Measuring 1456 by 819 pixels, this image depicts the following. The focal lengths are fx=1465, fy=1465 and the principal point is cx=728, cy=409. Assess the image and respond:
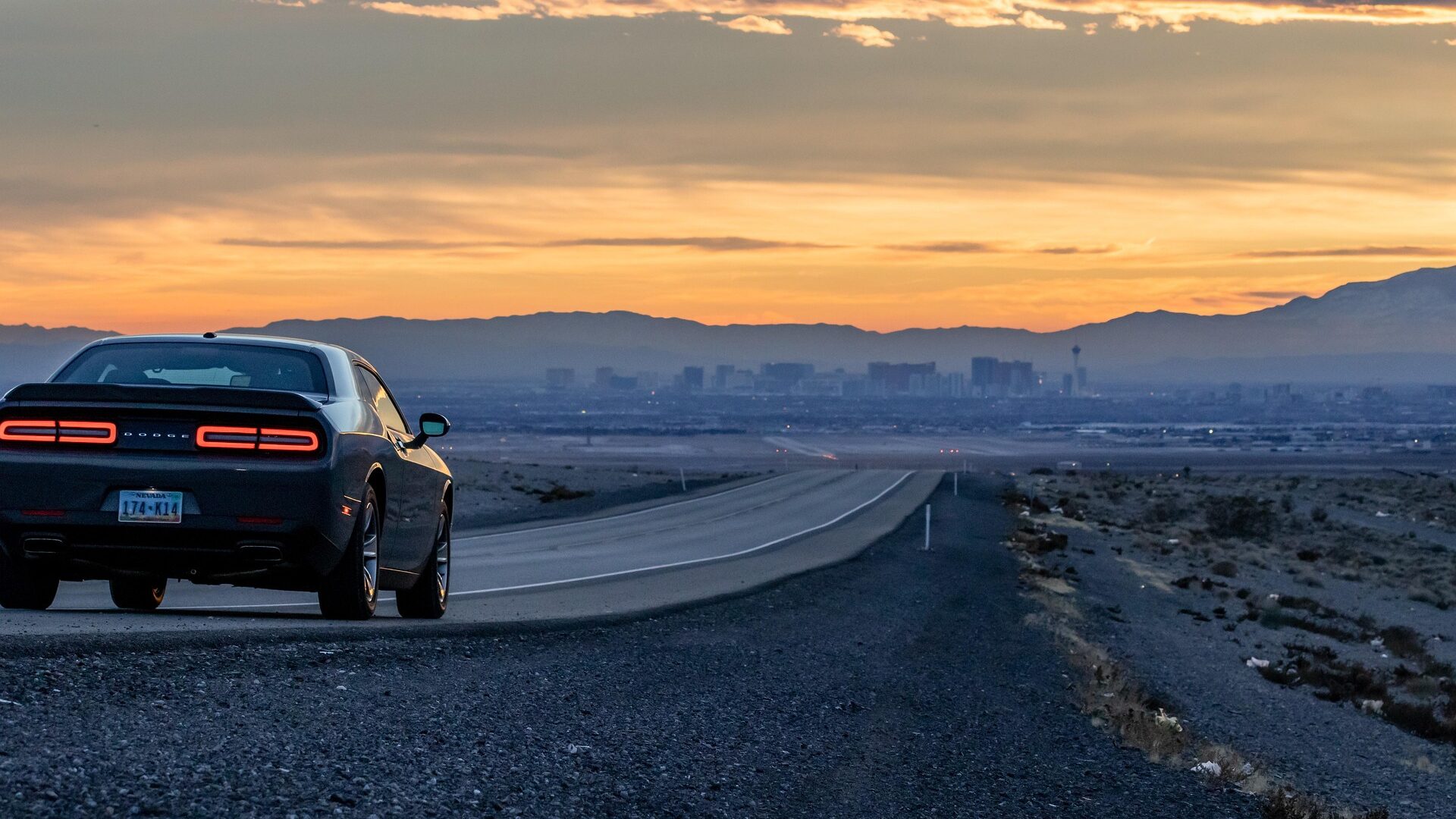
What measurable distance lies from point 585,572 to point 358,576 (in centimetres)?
977

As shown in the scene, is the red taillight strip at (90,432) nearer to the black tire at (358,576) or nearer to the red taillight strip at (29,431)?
the red taillight strip at (29,431)

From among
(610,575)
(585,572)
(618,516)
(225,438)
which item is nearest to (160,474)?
(225,438)

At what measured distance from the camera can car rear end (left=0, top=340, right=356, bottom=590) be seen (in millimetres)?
8820

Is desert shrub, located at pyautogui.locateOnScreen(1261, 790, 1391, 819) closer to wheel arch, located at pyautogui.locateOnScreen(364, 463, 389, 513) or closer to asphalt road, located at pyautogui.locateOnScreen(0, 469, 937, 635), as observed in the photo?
asphalt road, located at pyautogui.locateOnScreen(0, 469, 937, 635)

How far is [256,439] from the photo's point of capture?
8.92 meters

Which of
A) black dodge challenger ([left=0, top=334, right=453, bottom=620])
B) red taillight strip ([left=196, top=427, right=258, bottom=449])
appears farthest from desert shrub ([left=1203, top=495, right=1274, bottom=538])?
red taillight strip ([left=196, top=427, right=258, bottom=449])

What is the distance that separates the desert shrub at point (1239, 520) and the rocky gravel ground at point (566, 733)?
42.6m

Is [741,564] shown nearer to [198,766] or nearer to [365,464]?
[365,464]

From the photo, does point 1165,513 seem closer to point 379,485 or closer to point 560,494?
point 560,494

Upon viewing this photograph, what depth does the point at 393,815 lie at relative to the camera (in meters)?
6.47

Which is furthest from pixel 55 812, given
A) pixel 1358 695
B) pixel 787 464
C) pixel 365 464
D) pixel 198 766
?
pixel 787 464

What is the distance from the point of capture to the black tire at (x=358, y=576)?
31.6 feet

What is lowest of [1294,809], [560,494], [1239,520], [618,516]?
[1239,520]

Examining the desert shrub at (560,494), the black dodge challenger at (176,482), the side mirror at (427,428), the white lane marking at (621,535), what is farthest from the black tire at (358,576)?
the desert shrub at (560,494)
